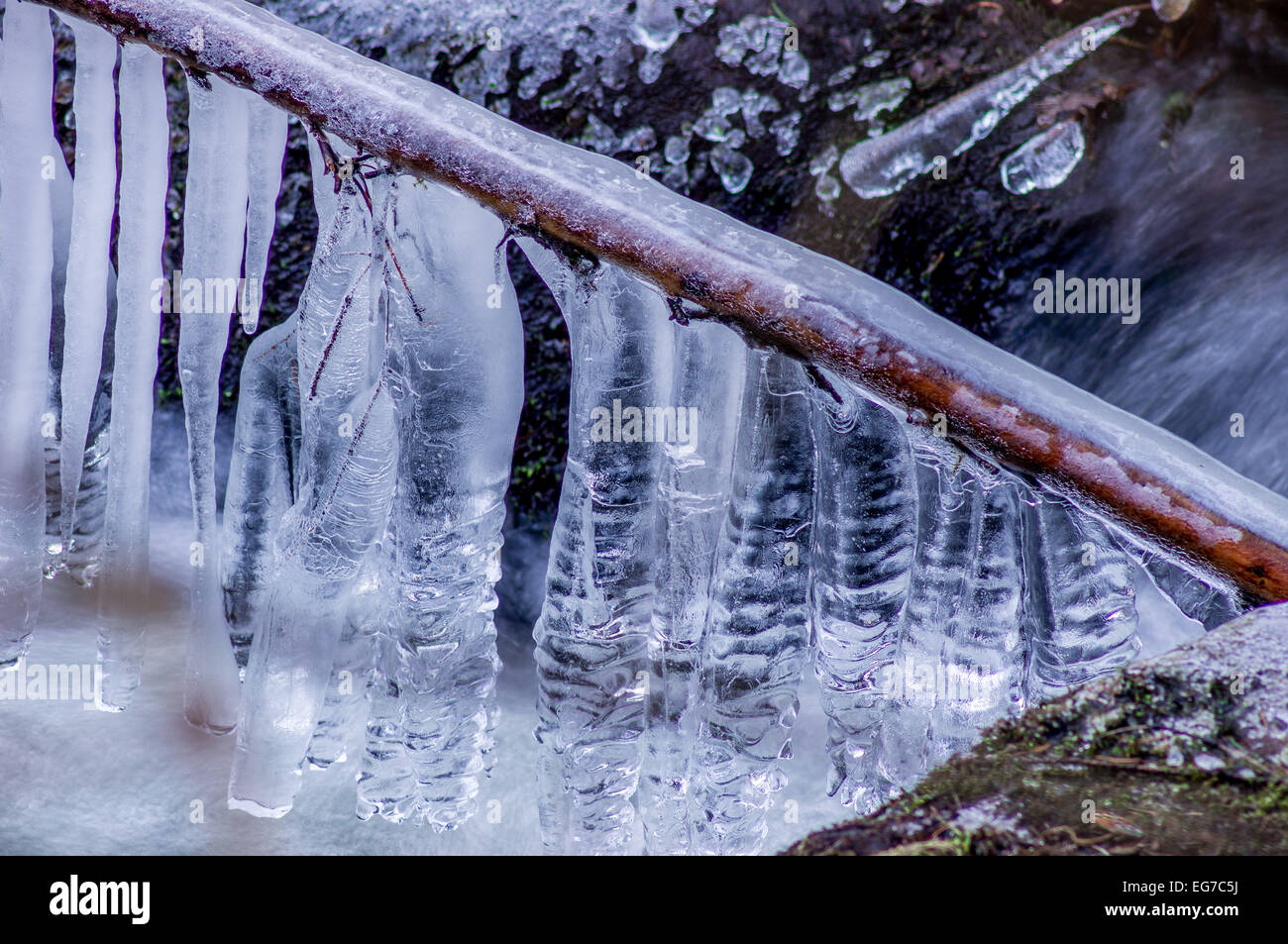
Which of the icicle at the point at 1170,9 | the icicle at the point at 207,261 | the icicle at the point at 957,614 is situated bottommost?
the icicle at the point at 957,614

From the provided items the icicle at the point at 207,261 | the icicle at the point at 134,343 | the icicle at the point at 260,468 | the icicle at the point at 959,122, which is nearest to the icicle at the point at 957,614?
the icicle at the point at 260,468

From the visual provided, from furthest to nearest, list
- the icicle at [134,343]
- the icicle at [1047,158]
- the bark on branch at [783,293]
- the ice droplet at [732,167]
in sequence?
the ice droplet at [732,167] < the icicle at [1047,158] < the icicle at [134,343] < the bark on branch at [783,293]

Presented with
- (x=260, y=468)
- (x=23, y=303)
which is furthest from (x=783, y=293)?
(x=23, y=303)

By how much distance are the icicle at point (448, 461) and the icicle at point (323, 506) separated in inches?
2.2

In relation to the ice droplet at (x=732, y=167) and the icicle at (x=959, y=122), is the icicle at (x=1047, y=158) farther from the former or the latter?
the ice droplet at (x=732, y=167)

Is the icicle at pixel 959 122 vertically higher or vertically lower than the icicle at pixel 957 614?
higher

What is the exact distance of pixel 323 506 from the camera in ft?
6.17

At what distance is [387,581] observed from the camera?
79.4 inches

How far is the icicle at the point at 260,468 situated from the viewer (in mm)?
2004

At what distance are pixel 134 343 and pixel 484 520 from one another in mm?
838

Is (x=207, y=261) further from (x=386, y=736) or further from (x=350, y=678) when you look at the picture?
(x=386, y=736)
